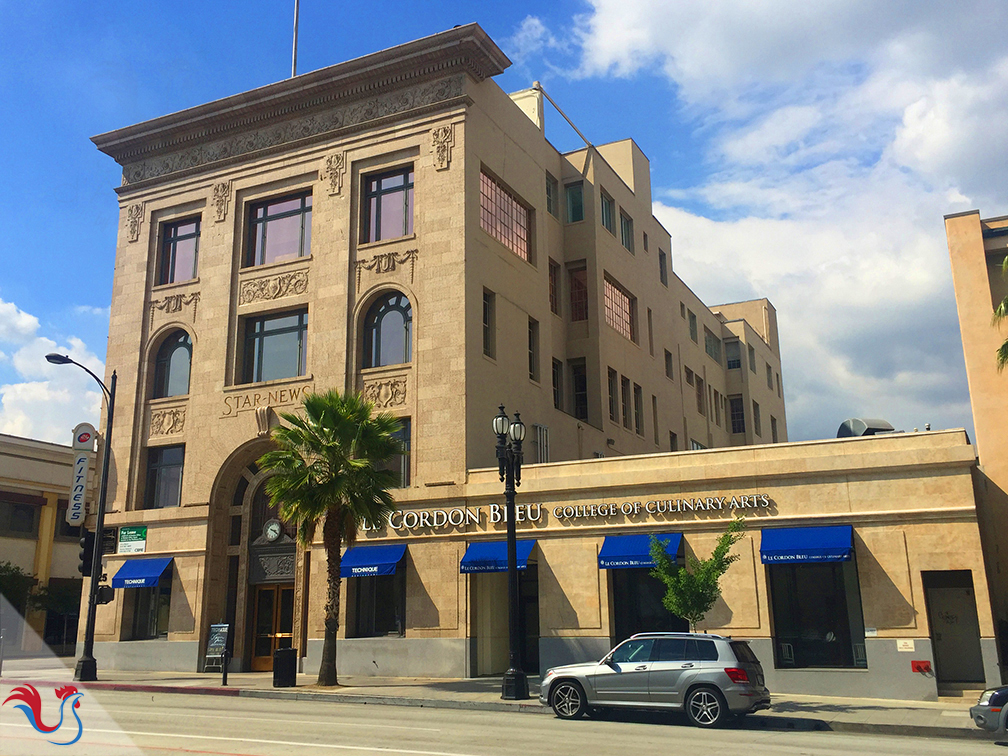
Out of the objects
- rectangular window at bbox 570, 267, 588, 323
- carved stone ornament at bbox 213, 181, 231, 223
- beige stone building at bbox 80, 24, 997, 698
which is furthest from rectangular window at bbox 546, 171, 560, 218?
carved stone ornament at bbox 213, 181, 231, 223

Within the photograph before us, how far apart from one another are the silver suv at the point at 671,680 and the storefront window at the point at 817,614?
21.8ft

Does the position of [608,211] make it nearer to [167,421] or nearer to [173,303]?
[173,303]

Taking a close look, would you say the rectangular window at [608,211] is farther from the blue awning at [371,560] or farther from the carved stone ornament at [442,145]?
the blue awning at [371,560]

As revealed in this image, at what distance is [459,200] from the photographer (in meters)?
31.0

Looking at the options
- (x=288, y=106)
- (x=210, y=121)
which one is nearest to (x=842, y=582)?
(x=288, y=106)

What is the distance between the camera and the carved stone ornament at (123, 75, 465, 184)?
32375 mm

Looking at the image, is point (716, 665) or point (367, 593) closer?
point (716, 665)

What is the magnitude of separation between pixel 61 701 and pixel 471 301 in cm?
1679

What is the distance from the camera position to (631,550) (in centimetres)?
2552

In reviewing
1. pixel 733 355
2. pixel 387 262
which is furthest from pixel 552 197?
pixel 733 355

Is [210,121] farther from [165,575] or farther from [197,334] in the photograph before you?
[165,575]

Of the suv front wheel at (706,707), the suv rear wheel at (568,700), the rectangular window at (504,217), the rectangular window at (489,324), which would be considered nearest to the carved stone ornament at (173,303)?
the rectangular window at (489,324)

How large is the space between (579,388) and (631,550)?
1491cm

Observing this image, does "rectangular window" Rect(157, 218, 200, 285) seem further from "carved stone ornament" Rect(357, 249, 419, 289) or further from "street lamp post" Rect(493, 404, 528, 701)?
"street lamp post" Rect(493, 404, 528, 701)
